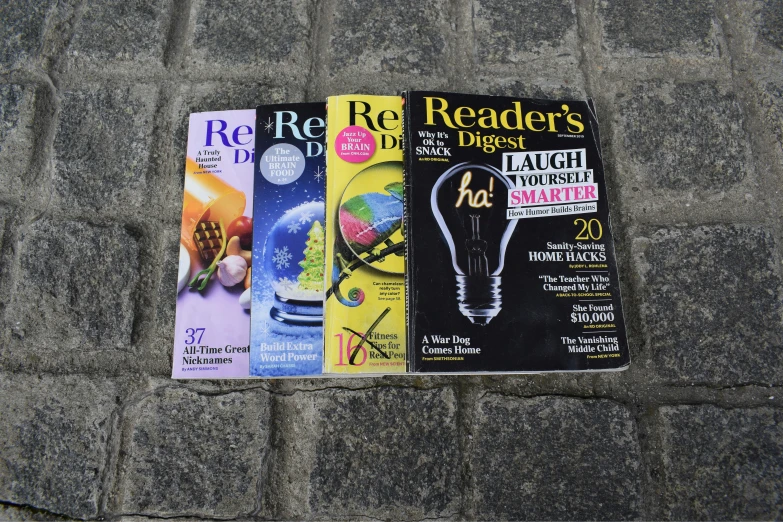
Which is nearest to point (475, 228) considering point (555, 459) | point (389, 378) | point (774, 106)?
point (389, 378)

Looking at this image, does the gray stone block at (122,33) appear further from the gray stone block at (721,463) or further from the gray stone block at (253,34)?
the gray stone block at (721,463)

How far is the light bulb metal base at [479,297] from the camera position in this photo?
87 cm

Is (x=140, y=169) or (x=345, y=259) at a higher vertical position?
(x=140, y=169)

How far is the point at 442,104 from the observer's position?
0.94 meters

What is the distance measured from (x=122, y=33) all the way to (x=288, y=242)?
56 cm

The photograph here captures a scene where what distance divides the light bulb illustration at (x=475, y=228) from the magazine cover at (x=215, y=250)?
346 millimetres

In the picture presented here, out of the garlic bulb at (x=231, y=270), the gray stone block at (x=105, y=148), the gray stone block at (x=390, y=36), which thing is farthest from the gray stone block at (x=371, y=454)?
the gray stone block at (x=390, y=36)

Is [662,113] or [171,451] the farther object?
[662,113]

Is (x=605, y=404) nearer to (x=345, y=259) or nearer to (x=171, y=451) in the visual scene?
(x=345, y=259)

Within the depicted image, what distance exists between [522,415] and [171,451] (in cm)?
57

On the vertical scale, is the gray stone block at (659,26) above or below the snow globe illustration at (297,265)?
above

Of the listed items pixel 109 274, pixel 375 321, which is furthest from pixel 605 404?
pixel 109 274

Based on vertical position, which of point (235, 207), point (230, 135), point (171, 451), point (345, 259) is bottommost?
point (171, 451)

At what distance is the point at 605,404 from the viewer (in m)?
0.90
